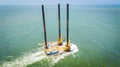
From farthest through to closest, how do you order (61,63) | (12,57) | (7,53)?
(7,53), (12,57), (61,63)

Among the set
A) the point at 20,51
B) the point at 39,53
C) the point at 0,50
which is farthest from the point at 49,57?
the point at 0,50

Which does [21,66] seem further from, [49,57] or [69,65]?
[69,65]

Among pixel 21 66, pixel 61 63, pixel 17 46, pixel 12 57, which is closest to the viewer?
pixel 21 66

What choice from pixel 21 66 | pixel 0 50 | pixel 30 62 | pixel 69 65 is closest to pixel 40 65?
pixel 30 62

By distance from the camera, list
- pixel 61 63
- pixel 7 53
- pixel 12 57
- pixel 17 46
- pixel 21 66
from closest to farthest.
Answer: pixel 21 66
pixel 61 63
pixel 12 57
pixel 7 53
pixel 17 46

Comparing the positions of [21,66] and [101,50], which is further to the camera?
[101,50]

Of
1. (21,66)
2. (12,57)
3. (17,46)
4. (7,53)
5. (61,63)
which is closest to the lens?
(21,66)

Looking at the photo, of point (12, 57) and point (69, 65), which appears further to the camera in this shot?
point (12, 57)

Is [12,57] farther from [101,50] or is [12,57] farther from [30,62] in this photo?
[101,50]

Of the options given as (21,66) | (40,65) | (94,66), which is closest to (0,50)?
(21,66)
